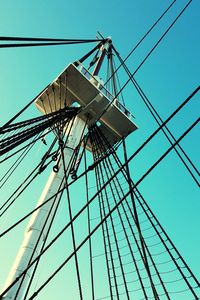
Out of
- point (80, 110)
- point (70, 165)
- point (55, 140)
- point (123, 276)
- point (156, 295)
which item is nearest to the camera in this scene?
point (156, 295)

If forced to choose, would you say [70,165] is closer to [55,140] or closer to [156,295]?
[55,140]

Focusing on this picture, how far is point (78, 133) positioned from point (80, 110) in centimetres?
89

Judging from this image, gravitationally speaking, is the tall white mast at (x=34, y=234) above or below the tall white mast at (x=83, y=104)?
below

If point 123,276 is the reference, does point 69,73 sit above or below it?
above

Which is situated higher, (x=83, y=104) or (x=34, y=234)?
(x=83, y=104)

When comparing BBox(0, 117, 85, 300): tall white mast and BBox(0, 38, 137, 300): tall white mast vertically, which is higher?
BBox(0, 38, 137, 300): tall white mast

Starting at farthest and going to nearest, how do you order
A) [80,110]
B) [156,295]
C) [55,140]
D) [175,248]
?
[80,110], [55,140], [175,248], [156,295]

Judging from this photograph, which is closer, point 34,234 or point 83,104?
point 34,234

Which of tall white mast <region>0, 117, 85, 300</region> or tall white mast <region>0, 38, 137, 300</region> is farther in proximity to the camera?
tall white mast <region>0, 38, 137, 300</region>

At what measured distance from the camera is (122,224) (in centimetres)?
712

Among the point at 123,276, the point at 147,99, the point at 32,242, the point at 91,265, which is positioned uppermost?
the point at 147,99

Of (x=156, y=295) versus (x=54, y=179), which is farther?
(x=54, y=179)

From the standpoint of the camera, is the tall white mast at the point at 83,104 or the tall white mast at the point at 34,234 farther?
the tall white mast at the point at 83,104

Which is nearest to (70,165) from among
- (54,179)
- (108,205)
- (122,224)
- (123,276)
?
(54,179)
